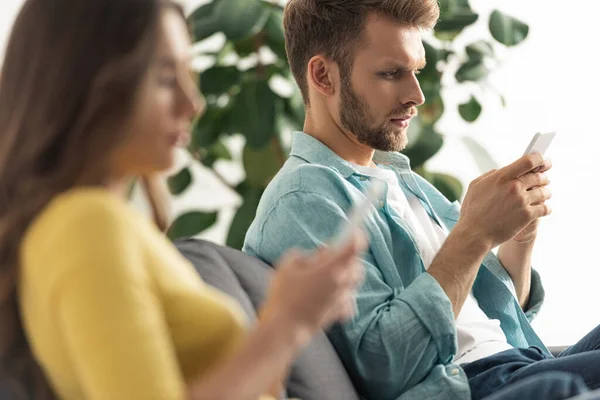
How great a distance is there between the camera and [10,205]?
0.87 meters

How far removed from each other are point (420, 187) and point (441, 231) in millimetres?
170

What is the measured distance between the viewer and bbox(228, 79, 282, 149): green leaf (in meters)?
2.64

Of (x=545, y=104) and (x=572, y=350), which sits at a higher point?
(x=572, y=350)

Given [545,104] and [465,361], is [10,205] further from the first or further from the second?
[545,104]

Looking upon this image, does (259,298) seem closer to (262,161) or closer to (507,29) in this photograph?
(262,161)

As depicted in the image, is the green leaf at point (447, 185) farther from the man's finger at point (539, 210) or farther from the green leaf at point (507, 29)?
the man's finger at point (539, 210)

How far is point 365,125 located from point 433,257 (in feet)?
0.95

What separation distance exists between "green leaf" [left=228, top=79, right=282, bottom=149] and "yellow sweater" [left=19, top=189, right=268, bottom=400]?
1.78 metres

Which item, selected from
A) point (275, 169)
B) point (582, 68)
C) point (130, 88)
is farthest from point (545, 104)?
point (130, 88)

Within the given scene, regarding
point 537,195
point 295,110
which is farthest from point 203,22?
point 537,195

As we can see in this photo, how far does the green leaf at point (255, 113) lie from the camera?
264cm

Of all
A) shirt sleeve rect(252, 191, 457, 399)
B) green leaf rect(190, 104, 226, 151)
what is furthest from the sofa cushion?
green leaf rect(190, 104, 226, 151)

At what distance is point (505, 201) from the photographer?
1662 mm

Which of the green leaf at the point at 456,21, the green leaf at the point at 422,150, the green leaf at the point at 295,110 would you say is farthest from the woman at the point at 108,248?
the green leaf at the point at 456,21
